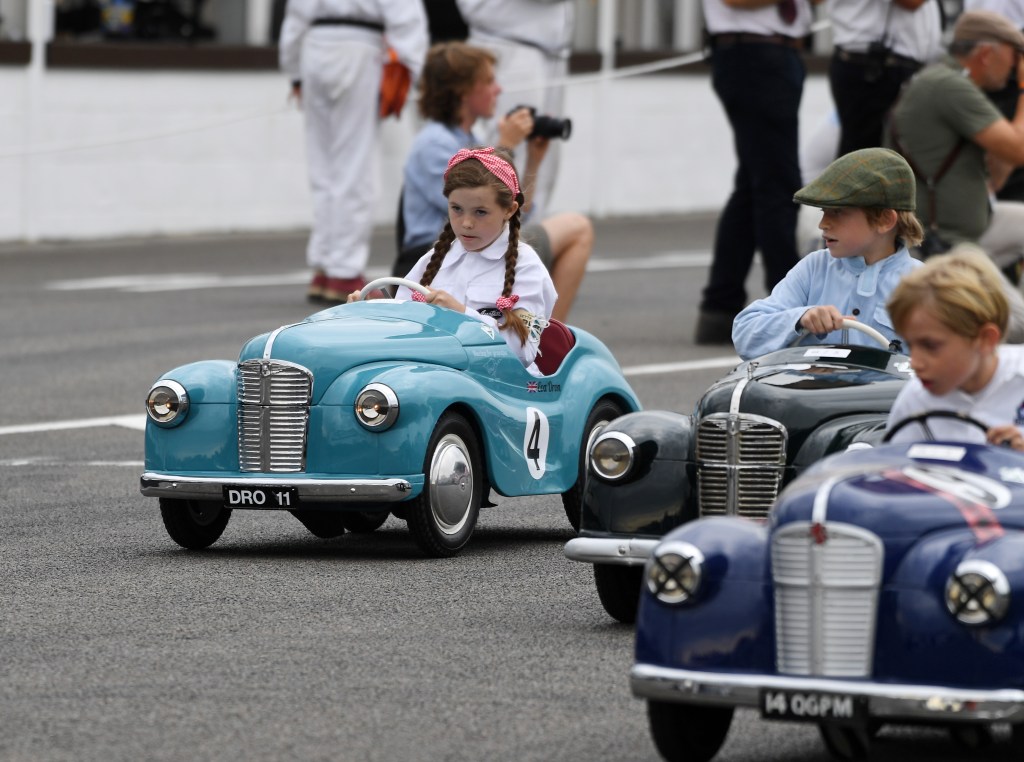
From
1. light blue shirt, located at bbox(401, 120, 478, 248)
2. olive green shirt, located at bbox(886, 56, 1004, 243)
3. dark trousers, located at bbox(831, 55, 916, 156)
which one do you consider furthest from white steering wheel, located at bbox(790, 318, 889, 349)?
dark trousers, located at bbox(831, 55, 916, 156)

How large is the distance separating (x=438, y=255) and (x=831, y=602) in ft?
13.3

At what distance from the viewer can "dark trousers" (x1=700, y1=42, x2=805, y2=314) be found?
12969mm

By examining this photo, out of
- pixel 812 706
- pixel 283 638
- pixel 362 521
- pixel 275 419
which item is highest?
pixel 812 706

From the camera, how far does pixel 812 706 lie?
4.72 metres

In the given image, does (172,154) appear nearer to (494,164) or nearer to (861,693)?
(494,164)

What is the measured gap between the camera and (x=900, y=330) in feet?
17.0

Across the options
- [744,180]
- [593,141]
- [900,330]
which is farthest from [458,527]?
[593,141]

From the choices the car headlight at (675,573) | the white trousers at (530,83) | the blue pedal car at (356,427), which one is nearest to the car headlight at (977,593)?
the car headlight at (675,573)

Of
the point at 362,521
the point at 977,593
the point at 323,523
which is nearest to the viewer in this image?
the point at 977,593

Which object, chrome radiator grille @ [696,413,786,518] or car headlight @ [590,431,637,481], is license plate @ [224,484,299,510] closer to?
car headlight @ [590,431,637,481]

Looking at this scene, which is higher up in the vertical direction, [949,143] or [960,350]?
[960,350]

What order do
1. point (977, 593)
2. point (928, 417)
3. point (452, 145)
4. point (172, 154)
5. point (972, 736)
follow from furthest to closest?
point (172, 154), point (452, 145), point (928, 417), point (972, 736), point (977, 593)

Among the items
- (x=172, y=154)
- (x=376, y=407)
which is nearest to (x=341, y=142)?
(x=172, y=154)

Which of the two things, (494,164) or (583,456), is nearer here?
(583,456)
